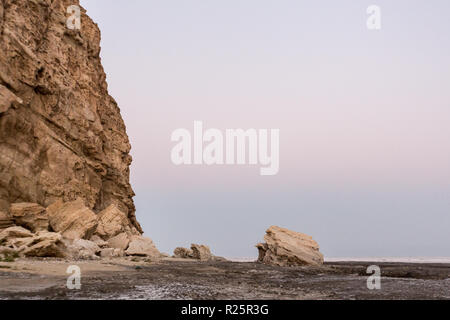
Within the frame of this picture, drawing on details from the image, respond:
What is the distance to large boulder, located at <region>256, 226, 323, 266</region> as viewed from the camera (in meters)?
40.6

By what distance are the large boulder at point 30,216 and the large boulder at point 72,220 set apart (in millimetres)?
1309

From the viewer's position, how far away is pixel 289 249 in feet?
135

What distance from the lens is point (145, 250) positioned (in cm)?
4378

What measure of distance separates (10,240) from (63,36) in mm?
32853

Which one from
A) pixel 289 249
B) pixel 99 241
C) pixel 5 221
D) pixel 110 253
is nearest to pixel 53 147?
pixel 5 221

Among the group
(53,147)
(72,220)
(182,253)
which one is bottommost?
(182,253)

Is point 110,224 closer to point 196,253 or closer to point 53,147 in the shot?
point 53,147

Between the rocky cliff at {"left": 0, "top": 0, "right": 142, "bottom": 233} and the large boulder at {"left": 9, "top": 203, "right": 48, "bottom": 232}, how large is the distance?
1.03 m

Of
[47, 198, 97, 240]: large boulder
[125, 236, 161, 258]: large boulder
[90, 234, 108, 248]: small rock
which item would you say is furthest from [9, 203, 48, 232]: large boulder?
[125, 236, 161, 258]: large boulder

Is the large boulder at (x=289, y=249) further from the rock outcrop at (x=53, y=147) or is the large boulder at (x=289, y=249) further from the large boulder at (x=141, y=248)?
the rock outcrop at (x=53, y=147)

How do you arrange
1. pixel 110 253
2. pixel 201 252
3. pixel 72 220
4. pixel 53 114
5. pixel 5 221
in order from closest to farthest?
pixel 5 221 → pixel 110 253 → pixel 72 220 → pixel 53 114 → pixel 201 252

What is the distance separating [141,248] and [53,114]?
20.0 m
